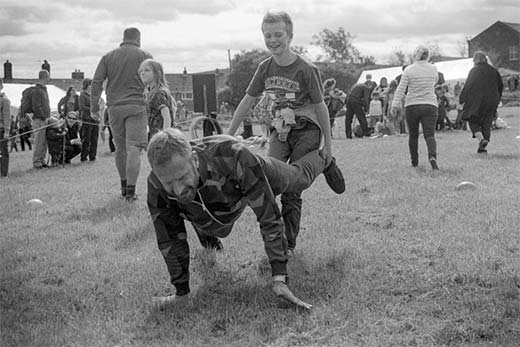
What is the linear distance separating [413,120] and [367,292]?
5.99m

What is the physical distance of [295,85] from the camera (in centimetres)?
483

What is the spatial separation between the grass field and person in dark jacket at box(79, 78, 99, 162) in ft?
23.9

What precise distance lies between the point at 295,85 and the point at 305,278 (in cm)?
156

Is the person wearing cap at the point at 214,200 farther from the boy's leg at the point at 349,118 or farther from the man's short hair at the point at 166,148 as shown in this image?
the boy's leg at the point at 349,118

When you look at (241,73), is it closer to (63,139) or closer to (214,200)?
(63,139)

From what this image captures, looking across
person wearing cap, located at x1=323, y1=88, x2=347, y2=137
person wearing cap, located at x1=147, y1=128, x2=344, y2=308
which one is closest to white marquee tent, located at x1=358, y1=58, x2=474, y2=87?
person wearing cap, located at x1=323, y1=88, x2=347, y2=137

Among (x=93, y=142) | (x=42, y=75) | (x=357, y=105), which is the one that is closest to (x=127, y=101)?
(x=42, y=75)

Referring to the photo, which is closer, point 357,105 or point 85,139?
point 85,139

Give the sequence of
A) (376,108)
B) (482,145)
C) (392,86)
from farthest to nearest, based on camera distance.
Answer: (376,108) → (392,86) → (482,145)

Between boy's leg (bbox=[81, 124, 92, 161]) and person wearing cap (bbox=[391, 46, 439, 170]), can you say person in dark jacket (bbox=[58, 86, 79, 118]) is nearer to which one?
boy's leg (bbox=[81, 124, 92, 161])

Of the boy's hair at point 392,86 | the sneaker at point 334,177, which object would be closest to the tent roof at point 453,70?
the boy's hair at point 392,86

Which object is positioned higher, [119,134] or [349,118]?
[119,134]

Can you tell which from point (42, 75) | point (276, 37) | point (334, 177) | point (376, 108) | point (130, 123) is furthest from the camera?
point (376, 108)

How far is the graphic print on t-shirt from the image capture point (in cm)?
485
